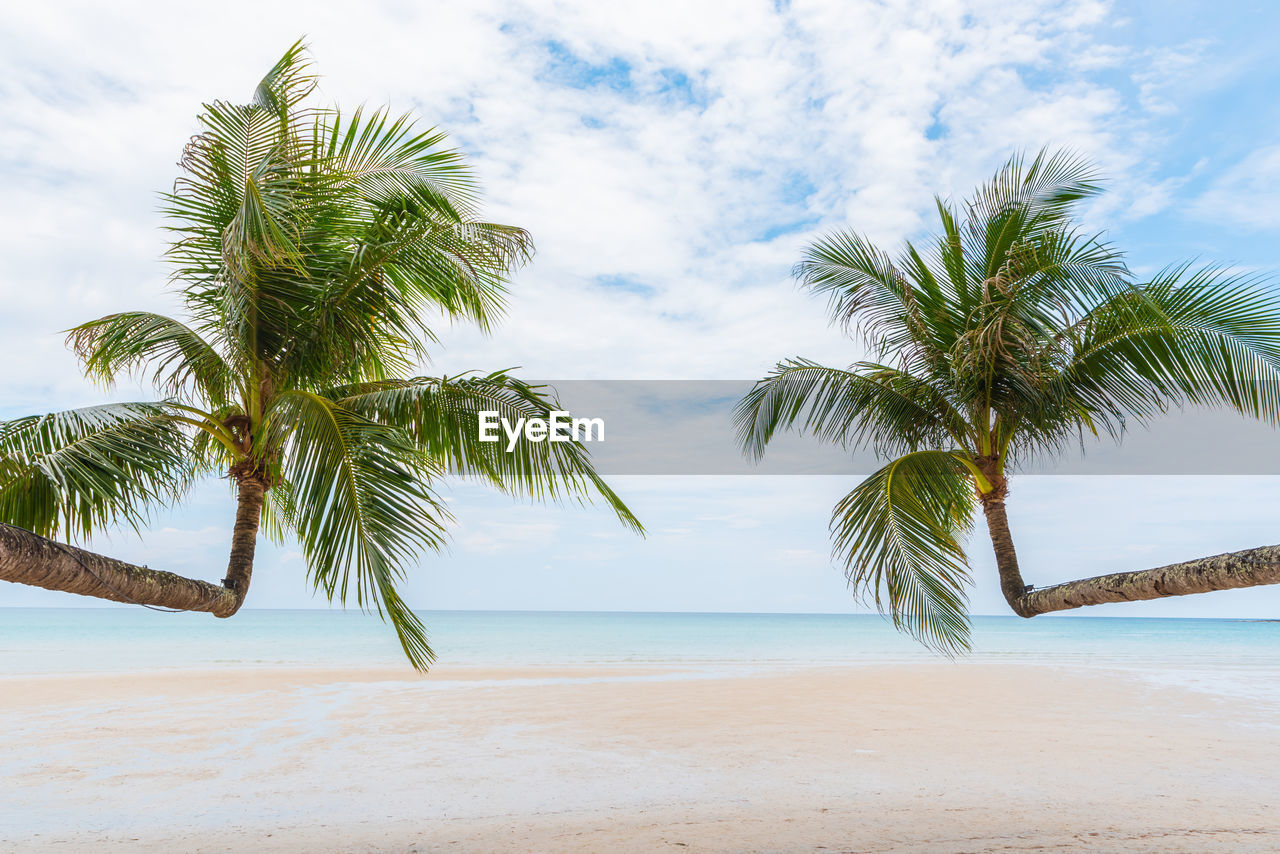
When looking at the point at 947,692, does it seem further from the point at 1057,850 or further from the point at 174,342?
the point at 174,342

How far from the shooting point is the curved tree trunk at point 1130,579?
11.5 ft

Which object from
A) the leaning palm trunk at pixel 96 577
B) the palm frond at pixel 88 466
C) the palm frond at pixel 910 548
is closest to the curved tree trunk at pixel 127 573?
the leaning palm trunk at pixel 96 577

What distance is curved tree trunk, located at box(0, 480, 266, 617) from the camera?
9.34 ft

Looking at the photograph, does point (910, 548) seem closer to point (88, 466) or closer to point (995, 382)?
point (995, 382)

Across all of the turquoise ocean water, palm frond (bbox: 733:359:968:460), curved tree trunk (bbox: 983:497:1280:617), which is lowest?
the turquoise ocean water

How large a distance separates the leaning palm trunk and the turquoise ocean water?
10.4 metres

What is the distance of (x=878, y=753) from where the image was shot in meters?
9.20

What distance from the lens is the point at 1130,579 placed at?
437 cm

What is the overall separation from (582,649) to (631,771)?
21.4 meters

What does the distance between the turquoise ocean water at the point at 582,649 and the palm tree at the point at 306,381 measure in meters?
9.67

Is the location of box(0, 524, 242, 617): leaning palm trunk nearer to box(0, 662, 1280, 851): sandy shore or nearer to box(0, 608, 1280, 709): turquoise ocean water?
box(0, 662, 1280, 851): sandy shore

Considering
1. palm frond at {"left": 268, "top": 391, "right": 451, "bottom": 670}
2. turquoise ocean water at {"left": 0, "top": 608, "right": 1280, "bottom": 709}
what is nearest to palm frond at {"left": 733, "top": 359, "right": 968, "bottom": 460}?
palm frond at {"left": 268, "top": 391, "right": 451, "bottom": 670}

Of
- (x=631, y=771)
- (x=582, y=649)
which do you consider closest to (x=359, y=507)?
(x=631, y=771)

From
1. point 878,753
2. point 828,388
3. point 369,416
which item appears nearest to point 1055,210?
point 828,388
